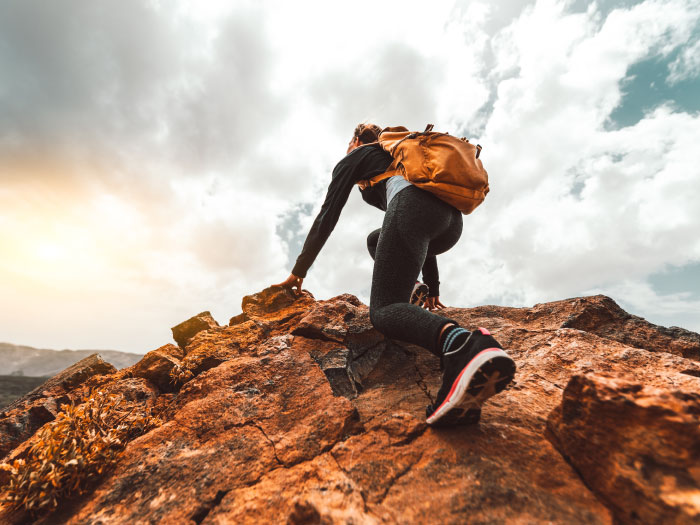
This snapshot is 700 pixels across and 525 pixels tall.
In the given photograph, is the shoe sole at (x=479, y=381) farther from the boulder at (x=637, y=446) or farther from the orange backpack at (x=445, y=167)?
the orange backpack at (x=445, y=167)

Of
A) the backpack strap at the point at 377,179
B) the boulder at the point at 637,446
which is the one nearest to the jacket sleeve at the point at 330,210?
the backpack strap at the point at 377,179

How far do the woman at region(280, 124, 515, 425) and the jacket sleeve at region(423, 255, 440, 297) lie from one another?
0.95 meters

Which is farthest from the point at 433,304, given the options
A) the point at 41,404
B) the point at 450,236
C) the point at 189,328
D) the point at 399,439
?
the point at 41,404

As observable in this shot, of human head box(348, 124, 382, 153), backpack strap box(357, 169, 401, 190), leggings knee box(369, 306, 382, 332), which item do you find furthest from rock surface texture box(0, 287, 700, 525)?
human head box(348, 124, 382, 153)

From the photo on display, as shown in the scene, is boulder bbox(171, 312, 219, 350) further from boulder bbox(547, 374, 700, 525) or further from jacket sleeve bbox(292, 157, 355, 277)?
boulder bbox(547, 374, 700, 525)

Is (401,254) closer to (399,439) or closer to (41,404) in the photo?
(399,439)

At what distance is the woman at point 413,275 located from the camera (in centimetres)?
153

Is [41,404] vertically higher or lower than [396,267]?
lower

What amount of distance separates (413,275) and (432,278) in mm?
1966

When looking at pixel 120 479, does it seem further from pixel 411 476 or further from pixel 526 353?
pixel 526 353

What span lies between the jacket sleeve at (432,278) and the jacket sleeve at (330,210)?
1.73m

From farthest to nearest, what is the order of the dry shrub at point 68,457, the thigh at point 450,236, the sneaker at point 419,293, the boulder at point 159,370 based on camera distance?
1. the sneaker at point 419,293
2. the boulder at point 159,370
3. the thigh at point 450,236
4. the dry shrub at point 68,457

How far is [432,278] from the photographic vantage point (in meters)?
3.94

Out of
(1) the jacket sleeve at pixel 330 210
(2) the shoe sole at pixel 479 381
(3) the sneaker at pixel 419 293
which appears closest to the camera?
(2) the shoe sole at pixel 479 381
